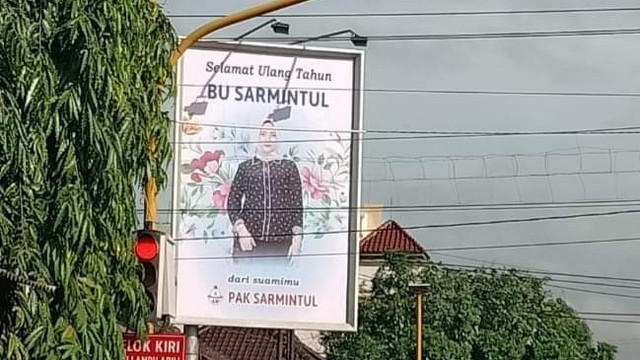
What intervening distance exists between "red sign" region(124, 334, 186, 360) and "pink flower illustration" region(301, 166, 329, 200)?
569 inches

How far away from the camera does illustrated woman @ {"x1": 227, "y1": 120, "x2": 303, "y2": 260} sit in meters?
29.7

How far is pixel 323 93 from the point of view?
2992 centimetres

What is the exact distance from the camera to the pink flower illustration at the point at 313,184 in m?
30.0

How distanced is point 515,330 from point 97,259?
Result: 4413cm

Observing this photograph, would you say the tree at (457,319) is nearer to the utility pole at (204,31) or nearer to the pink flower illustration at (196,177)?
the pink flower illustration at (196,177)

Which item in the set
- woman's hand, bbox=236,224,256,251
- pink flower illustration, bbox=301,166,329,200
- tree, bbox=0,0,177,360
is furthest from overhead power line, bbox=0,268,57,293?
pink flower illustration, bbox=301,166,329,200

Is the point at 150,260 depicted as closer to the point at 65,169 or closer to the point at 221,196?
the point at 65,169

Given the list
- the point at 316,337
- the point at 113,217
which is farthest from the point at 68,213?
the point at 316,337

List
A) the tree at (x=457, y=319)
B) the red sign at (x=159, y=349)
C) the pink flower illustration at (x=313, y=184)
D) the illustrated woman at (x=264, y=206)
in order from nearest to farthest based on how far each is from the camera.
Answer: the red sign at (x=159, y=349) < the illustrated woman at (x=264, y=206) < the pink flower illustration at (x=313, y=184) < the tree at (x=457, y=319)

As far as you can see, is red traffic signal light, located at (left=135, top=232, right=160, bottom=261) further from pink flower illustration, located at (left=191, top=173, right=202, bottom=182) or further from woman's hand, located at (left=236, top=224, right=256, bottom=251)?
woman's hand, located at (left=236, top=224, right=256, bottom=251)

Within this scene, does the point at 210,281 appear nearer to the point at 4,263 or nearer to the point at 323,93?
the point at 323,93

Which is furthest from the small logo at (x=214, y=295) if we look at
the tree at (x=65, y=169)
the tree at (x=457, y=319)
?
the tree at (x=457, y=319)

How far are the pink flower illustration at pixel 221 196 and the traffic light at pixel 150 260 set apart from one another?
1511 cm

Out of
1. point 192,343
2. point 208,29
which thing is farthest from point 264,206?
point 208,29
